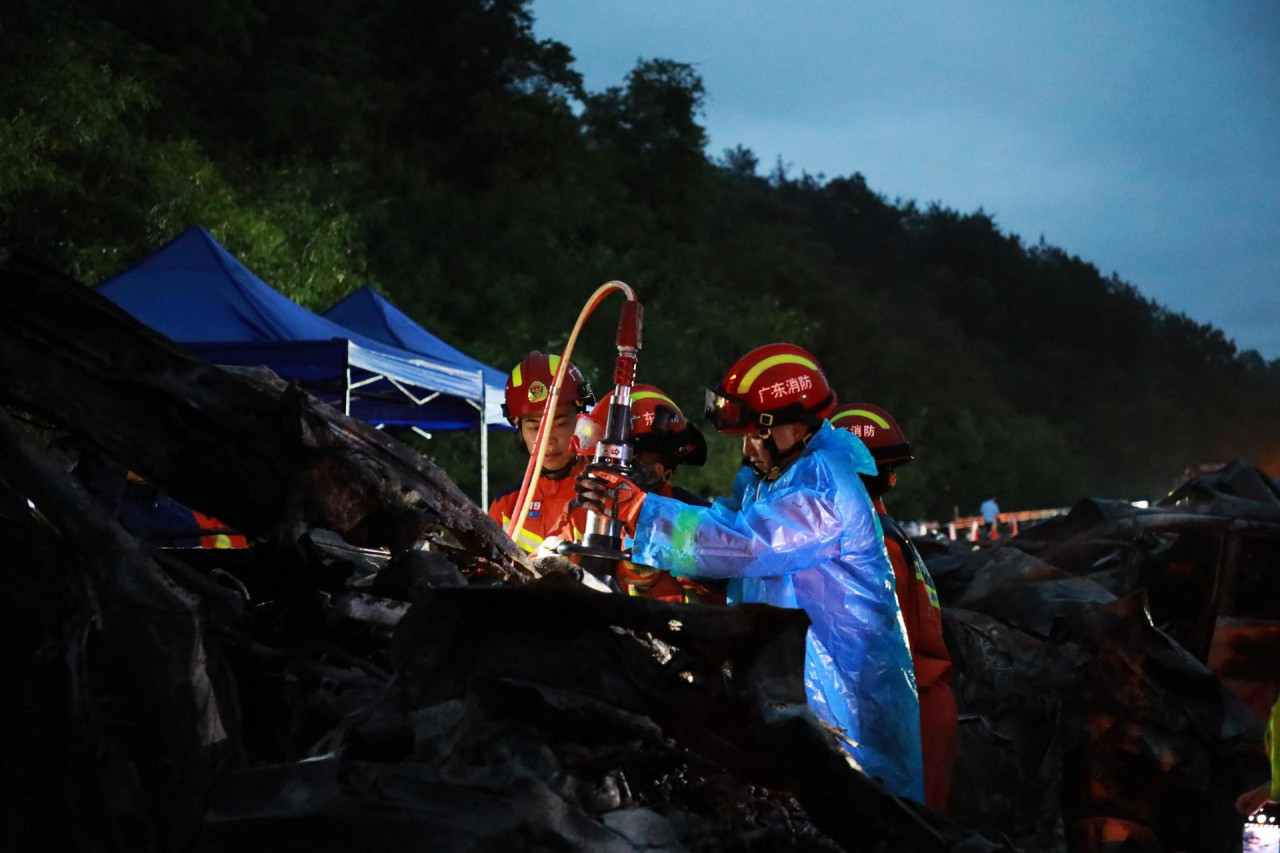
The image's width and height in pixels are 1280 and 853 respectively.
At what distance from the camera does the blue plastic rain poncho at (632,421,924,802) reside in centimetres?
409

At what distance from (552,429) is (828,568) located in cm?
198

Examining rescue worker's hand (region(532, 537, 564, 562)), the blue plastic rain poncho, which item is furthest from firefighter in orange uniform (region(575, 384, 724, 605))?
rescue worker's hand (region(532, 537, 564, 562))

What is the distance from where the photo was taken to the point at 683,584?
5.44 metres

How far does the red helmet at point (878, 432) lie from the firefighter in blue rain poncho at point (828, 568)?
187 centimetres

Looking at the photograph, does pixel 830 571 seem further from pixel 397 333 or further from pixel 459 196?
pixel 459 196

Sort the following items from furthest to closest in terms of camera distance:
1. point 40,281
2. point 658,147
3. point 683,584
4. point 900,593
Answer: point 658,147
point 683,584
point 900,593
point 40,281

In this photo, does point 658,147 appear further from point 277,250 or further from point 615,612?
point 615,612

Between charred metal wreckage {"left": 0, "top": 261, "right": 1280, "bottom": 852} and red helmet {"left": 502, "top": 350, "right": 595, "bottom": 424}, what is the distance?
2598 millimetres

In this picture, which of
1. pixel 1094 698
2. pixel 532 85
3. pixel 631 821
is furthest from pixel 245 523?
pixel 532 85

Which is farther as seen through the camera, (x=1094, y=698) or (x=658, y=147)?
(x=658, y=147)

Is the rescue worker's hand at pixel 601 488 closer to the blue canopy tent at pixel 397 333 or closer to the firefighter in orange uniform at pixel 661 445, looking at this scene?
the firefighter in orange uniform at pixel 661 445

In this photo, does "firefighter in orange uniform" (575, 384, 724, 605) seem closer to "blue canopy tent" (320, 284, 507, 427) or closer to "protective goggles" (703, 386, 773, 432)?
"protective goggles" (703, 386, 773, 432)

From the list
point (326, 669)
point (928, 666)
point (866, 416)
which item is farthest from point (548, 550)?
point (866, 416)

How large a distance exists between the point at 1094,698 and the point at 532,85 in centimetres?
3432
